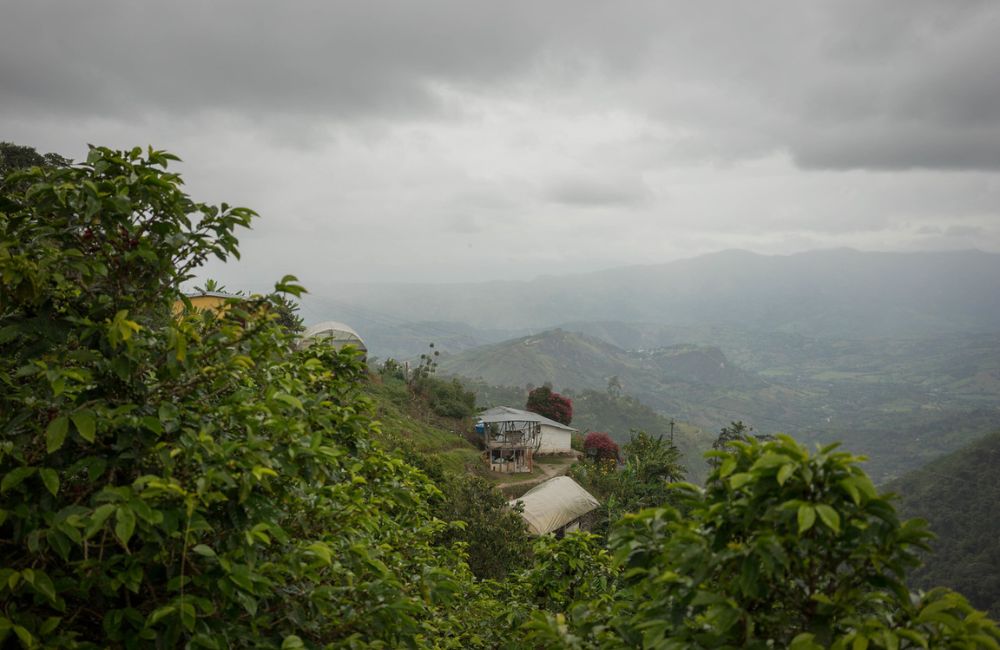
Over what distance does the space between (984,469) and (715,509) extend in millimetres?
114130

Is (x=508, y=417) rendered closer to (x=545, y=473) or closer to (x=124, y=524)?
(x=545, y=473)

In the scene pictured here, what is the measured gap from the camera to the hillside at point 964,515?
6097 cm

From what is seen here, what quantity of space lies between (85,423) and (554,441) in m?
42.5

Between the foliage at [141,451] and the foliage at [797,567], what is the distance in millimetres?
1908

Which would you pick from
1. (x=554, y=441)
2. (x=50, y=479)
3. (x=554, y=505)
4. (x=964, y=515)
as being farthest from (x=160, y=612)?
(x=964, y=515)

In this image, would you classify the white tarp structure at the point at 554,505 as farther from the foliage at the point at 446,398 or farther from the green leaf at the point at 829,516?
the green leaf at the point at 829,516

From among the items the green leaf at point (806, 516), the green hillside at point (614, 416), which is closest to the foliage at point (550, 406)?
the green leaf at point (806, 516)

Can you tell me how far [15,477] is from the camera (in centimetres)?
293

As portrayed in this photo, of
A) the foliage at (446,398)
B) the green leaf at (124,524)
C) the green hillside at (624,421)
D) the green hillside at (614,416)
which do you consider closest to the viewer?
the green leaf at (124,524)

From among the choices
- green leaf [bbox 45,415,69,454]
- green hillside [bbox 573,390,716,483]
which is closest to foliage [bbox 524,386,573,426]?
green leaf [bbox 45,415,69,454]

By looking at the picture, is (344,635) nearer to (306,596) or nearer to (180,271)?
(306,596)

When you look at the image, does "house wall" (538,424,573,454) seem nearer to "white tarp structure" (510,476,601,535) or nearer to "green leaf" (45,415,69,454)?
"white tarp structure" (510,476,601,535)

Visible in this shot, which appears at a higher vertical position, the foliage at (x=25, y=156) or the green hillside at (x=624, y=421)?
the foliage at (x=25, y=156)

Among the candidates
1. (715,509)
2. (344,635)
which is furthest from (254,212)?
(715,509)
